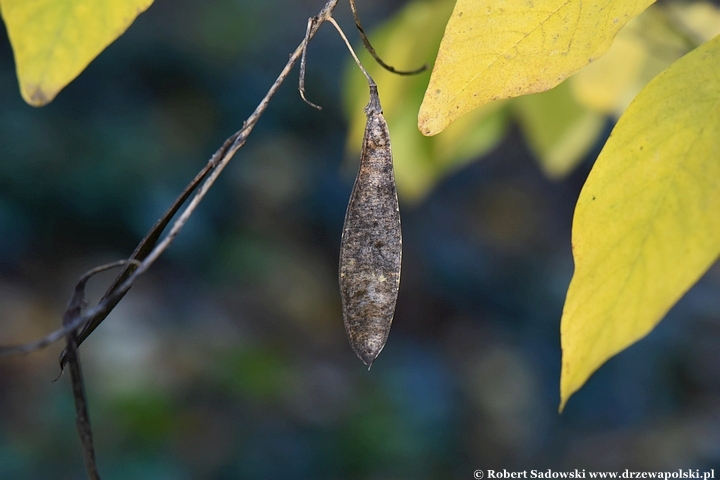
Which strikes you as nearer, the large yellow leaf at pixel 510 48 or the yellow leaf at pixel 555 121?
the large yellow leaf at pixel 510 48

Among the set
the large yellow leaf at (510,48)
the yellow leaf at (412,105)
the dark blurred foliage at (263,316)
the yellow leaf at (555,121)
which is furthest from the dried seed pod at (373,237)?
the dark blurred foliage at (263,316)

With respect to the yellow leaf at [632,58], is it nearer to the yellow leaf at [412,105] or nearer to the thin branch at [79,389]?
the yellow leaf at [412,105]

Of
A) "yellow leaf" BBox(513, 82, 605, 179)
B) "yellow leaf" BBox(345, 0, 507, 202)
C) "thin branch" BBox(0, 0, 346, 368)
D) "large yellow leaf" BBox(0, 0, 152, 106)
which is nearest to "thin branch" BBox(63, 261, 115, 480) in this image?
"thin branch" BBox(0, 0, 346, 368)

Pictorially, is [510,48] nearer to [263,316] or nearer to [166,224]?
[166,224]

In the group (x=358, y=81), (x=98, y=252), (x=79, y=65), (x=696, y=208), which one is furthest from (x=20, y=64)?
(x=98, y=252)

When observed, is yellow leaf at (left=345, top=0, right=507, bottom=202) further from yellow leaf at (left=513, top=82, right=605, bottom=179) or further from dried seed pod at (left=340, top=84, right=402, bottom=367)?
dried seed pod at (left=340, top=84, right=402, bottom=367)
